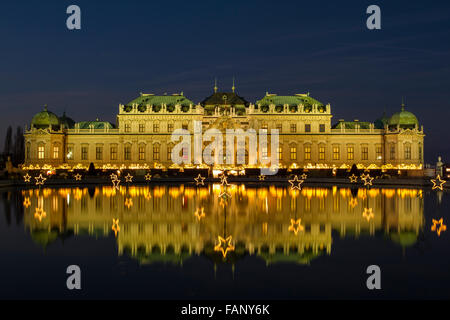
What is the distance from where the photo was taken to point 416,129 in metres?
78.6

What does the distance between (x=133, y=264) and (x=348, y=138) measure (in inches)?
2821

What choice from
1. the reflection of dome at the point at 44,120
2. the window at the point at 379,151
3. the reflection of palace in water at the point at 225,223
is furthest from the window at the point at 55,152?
the window at the point at 379,151

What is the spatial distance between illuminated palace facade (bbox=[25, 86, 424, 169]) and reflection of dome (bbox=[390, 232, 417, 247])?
60477 millimetres

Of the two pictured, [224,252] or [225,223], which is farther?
[225,223]

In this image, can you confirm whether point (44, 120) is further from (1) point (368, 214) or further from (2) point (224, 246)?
(2) point (224, 246)

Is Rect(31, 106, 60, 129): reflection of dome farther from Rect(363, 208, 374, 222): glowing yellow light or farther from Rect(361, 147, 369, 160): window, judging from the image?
Rect(363, 208, 374, 222): glowing yellow light

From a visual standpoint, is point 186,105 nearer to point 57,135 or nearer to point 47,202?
point 57,135

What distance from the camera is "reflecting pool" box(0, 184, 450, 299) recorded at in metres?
11.4

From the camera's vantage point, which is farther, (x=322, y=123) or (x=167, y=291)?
(x=322, y=123)

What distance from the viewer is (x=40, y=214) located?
2456 centimetres

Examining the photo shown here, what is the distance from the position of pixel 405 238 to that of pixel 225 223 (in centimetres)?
757

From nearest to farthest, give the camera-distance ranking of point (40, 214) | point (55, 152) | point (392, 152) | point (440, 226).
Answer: point (440, 226)
point (40, 214)
point (392, 152)
point (55, 152)

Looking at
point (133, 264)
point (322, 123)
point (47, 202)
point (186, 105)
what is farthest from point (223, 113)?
point (133, 264)

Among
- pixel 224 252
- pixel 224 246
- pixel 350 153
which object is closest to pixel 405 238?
pixel 224 246
